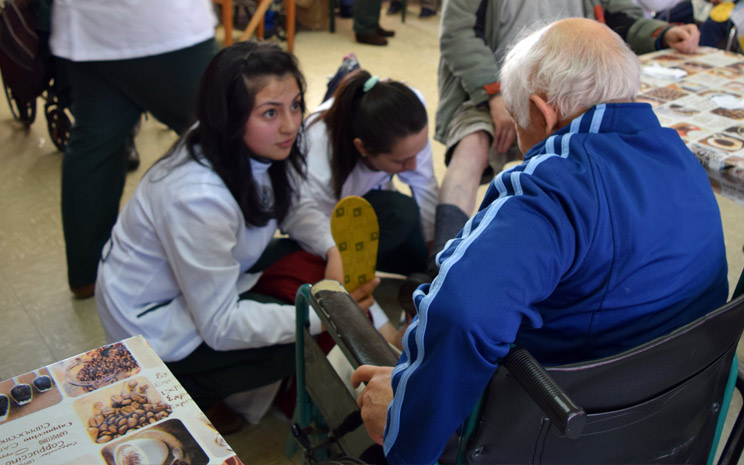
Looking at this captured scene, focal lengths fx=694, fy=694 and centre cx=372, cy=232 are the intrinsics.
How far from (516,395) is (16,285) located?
184 centimetres

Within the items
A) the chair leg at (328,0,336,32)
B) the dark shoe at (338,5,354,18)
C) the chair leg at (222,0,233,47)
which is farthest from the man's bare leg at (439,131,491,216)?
the dark shoe at (338,5,354,18)

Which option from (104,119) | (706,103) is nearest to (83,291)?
(104,119)

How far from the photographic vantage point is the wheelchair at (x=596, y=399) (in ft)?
2.49

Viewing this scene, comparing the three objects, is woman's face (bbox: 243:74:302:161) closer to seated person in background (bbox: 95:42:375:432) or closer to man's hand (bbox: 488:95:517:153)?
seated person in background (bbox: 95:42:375:432)

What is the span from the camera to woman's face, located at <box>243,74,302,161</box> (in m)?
1.48

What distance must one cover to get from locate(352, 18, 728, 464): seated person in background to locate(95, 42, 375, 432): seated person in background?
0.56 m

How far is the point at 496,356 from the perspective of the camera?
0.78 m

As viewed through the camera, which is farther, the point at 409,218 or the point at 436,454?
the point at 409,218

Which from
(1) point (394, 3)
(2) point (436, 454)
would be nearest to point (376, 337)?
(2) point (436, 454)

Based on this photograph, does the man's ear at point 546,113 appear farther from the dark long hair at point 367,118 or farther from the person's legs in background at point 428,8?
the person's legs in background at point 428,8

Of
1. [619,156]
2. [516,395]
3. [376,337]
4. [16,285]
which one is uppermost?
[619,156]

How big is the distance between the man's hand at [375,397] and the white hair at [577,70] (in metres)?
0.46

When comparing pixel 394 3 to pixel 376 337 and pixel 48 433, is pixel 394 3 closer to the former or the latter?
pixel 376 337

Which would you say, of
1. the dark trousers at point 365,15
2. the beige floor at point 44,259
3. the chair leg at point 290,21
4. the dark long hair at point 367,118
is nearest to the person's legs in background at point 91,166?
the beige floor at point 44,259
